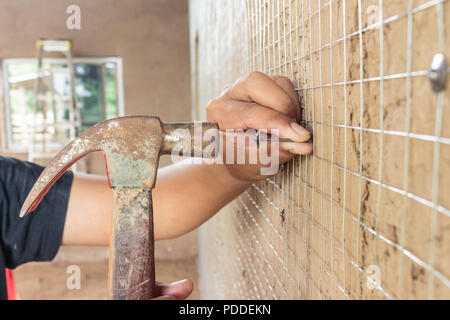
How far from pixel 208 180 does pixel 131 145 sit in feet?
1.34

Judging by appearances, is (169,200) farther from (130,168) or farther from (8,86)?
(8,86)

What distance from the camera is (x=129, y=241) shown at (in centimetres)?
57

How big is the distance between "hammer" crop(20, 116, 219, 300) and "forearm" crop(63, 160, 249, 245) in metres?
0.30

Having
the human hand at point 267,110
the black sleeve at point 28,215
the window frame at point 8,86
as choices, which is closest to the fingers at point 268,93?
the human hand at point 267,110

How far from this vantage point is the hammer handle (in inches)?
22.3

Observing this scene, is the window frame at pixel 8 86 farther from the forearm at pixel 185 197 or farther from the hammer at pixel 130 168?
the hammer at pixel 130 168

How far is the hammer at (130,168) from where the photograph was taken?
1.83 feet

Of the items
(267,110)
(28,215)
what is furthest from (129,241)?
(28,215)

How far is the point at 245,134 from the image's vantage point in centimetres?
61

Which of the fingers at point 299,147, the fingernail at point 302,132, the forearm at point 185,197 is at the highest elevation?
the fingernail at point 302,132

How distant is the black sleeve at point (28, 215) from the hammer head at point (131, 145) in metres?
0.60

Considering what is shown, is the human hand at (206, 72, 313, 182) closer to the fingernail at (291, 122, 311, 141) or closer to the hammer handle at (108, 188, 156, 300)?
the fingernail at (291, 122, 311, 141)

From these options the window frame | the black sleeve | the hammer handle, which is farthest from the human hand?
the window frame
